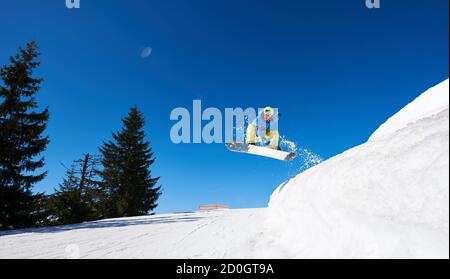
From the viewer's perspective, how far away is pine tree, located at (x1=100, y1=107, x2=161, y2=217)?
2130cm

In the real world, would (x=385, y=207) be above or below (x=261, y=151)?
below

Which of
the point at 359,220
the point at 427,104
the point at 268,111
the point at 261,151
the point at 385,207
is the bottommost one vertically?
the point at 359,220

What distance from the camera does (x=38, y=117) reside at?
14.2 meters

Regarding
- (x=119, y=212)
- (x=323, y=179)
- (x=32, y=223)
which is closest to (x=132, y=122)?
(x=119, y=212)

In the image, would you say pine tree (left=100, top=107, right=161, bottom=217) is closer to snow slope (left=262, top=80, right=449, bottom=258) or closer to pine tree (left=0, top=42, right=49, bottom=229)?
pine tree (left=0, top=42, right=49, bottom=229)

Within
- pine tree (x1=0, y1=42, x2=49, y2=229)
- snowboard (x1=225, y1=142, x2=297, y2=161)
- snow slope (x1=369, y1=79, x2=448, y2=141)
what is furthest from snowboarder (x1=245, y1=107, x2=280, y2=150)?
pine tree (x1=0, y1=42, x2=49, y2=229)

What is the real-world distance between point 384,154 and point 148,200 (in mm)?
22688

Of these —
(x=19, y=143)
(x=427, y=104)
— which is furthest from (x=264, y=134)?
(x=19, y=143)

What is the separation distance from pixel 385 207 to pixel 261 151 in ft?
24.3

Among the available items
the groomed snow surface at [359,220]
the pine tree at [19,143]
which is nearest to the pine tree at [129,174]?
the pine tree at [19,143]

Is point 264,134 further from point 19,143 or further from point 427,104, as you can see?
point 19,143

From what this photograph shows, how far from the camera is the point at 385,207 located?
8.61 ft

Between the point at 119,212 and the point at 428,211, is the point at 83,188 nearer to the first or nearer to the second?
the point at 119,212

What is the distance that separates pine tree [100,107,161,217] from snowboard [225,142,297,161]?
46.0ft
